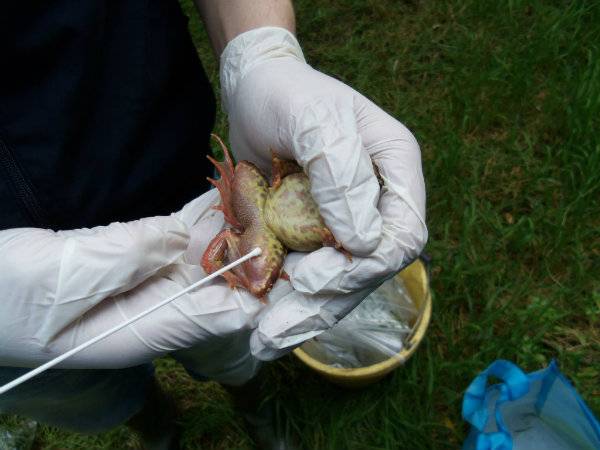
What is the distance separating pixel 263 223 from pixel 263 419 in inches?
41.0

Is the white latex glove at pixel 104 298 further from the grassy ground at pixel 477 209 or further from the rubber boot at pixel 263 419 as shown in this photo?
the grassy ground at pixel 477 209

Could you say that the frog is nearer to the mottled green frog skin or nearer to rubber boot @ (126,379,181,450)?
the mottled green frog skin

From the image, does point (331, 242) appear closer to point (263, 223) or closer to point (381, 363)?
point (263, 223)

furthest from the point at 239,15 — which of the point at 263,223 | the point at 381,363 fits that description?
the point at 381,363

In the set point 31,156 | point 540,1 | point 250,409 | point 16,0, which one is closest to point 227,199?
point 31,156

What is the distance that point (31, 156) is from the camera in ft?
4.71

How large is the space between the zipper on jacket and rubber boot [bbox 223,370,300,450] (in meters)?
1.19

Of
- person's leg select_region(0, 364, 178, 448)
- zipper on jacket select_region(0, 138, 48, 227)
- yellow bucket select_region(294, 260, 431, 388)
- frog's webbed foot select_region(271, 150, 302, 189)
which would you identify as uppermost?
zipper on jacket select_region(0, 138, 48, 227)

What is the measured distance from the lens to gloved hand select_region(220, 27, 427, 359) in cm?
148

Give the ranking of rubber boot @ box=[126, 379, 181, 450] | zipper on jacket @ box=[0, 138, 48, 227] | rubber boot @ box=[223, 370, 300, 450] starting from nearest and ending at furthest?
zipper on jacket @ box=[0, 138, 48, 227]
rubber boot @ box=[126, 379, 181, 450]
rubber boot @ box=[223, 370, 300, 450]

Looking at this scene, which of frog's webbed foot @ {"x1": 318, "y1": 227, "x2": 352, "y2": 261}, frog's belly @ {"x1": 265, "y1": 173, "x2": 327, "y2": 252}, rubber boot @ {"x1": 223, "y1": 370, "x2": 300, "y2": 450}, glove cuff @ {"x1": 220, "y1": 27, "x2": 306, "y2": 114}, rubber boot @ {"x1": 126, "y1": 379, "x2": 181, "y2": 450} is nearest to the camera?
frog's webbed foot @ {"x1": 318, "y1": 227, "x2": 352, "y2": 261}

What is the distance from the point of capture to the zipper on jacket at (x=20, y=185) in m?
1.40

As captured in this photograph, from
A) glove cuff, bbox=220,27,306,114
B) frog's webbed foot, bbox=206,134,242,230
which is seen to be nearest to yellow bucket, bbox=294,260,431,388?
frog's webbed foot, bbox=206,134,242,230

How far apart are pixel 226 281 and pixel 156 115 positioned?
1.91 ft
